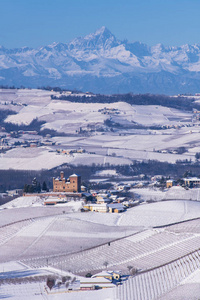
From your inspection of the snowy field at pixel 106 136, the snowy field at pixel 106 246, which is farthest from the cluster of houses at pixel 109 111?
the snowy field at pixel 106 246

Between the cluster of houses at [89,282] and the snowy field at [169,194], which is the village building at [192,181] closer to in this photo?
the snowy field at [169,194]

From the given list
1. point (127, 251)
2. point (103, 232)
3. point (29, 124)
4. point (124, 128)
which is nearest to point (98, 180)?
point (103, 232)

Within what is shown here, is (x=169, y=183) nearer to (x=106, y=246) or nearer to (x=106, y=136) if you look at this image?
(x=106, y=246)

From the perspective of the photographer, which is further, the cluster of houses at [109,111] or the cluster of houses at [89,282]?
the cluster of houses at [109,111]

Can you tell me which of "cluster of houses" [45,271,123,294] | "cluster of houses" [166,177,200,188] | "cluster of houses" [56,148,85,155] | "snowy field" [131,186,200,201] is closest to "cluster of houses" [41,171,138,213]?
"snowy field" [131,186,200,201]

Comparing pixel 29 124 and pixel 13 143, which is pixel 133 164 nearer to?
pixel 13 143

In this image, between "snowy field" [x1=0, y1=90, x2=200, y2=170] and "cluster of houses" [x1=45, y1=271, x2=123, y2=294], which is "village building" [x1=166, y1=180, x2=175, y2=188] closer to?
"snowy field" [x1=0, y1=90, x2=200, y2=170]
